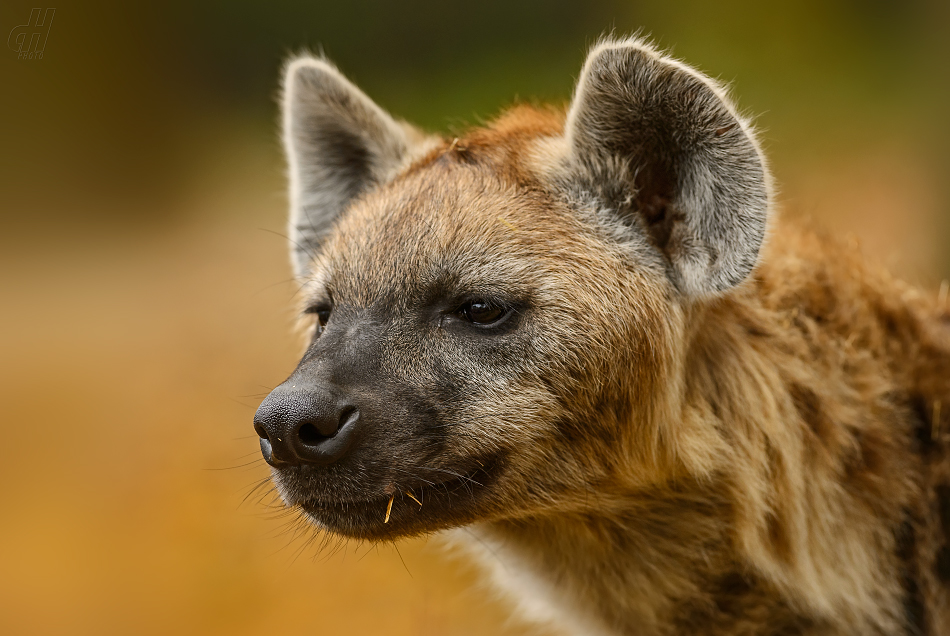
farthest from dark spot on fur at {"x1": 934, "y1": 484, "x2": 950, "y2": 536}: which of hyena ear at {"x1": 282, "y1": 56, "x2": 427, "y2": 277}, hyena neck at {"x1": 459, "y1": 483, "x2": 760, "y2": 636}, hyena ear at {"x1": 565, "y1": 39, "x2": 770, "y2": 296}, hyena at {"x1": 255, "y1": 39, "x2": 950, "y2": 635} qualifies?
hyena ear at {"x1": 282, "y1": 56, "x2": 427, "y2": 277}

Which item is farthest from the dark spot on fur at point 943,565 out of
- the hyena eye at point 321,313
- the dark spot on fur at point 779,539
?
the hyena eye at point 321,313

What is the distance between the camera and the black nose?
5.82 ft

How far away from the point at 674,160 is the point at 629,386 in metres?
0.53

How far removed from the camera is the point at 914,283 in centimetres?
283

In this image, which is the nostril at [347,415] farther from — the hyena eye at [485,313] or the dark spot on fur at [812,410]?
the dark spot on fur at [812,410]

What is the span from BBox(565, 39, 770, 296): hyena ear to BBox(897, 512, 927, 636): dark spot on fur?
2.87 feet

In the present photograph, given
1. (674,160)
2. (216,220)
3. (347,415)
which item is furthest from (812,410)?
(216,220)

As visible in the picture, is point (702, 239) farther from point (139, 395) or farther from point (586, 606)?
point (139, 395)

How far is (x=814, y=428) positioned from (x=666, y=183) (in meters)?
0.71

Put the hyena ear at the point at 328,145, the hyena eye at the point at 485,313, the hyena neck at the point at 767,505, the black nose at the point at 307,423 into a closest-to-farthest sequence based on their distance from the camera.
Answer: the black nose at the point at 307,423 → the hyena eye at the point at 485,313 → the hyena neck at the point at 767,505 → the hyena ear at the point at 328,145

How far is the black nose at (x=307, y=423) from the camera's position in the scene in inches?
69.9

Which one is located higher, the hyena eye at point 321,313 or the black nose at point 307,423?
the hyena eye at point 321,313

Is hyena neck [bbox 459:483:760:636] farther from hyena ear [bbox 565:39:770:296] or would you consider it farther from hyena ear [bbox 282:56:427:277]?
hyena ear [bbox 282:56:427:277]

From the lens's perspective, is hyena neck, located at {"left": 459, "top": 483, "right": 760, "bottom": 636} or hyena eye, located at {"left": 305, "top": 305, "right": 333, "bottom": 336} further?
hyena eye, located at {"left": 305, "top": 305, "right": 333, "bottom": 336}
